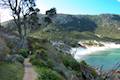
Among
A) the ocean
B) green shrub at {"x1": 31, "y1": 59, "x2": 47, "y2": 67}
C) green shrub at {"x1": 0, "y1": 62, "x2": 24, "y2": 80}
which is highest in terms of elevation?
green shrub at {"x1": 0, "y1": 62, "x2": 24, "y2": 80}

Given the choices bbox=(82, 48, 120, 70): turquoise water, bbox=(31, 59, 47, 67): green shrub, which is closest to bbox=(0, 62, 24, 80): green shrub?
bbox=(31, 59, 47, 67): green shrub

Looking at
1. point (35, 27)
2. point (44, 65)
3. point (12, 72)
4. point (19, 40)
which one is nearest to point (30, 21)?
point (35, 27)

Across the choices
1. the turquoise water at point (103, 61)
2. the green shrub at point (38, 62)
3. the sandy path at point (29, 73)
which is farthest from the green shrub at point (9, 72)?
the turquoise water at point (103, 61)

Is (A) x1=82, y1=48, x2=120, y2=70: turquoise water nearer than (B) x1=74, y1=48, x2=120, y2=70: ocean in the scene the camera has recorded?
No

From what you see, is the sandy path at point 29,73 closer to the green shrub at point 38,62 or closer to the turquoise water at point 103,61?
the green shrub at point 38,62

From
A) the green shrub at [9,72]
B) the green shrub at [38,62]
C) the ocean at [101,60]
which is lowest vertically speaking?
the ocean at [101,60]

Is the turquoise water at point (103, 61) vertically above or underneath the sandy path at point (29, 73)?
underneath

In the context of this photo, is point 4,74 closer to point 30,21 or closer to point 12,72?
point 12,72


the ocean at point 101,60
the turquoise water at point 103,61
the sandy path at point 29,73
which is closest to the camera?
the sandy path at point 29,73

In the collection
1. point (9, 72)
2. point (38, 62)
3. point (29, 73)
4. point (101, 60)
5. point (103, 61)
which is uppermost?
point (9, 72)

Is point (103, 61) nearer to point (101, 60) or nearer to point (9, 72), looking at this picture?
point (101, 60)

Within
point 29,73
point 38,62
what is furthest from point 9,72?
point 38,62

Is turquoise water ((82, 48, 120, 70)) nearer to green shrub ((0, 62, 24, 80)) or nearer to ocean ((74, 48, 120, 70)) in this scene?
ocean ((74, 48, 120, 70))

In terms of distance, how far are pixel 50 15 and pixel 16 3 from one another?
48.9 feet
